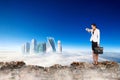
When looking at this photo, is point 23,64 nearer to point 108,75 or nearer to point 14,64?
point 14,64

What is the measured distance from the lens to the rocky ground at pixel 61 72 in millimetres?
13656

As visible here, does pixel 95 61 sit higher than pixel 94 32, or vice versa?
pixel 94 32

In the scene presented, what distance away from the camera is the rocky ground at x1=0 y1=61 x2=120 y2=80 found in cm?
1366

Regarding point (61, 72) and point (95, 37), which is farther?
point (95, 37)

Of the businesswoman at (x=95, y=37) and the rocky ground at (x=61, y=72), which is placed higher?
the businesswoman at (x=95, y=37)

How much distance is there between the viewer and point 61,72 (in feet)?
45.4

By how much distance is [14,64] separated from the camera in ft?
46.5

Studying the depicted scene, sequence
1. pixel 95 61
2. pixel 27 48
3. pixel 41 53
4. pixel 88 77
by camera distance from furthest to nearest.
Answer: pixel 27 48, pixel 41 53, pixel 95 61, pixel 88 77

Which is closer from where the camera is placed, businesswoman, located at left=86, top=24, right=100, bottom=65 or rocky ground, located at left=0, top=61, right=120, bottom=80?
rocky ground, located at left=0, top=61, right=120, bottom=80

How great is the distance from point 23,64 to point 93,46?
3.63 metres

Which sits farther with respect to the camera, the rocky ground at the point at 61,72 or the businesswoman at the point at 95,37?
the businesswoman at the point at 95,37

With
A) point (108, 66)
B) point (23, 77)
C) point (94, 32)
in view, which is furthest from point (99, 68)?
point (23, 77)

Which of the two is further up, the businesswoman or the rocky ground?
the businesswoman

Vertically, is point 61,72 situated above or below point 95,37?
below
